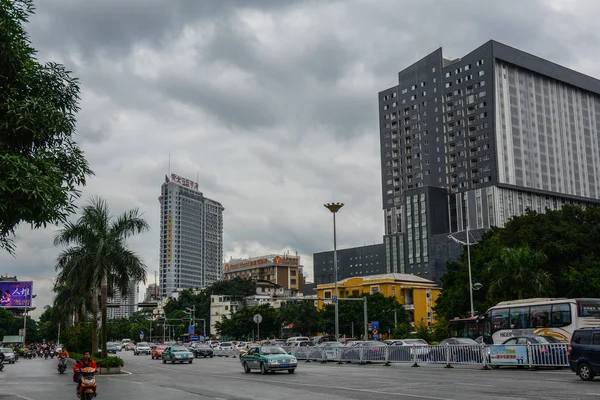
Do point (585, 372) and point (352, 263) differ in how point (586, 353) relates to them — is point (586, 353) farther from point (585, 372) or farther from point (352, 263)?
point (352, 263)

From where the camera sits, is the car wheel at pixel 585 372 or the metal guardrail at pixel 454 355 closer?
the car wheel at pixel 585 372

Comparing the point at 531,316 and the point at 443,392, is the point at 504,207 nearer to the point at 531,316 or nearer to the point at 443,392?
the point at 531,316

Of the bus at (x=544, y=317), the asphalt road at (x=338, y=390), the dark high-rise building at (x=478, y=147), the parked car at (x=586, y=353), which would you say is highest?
the dark high-rise building at (x=478, y=147)

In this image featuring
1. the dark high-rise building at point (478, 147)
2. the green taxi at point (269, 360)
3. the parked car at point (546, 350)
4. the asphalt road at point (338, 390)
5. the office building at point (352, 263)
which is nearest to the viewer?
the asphalt road at point (338, 390)

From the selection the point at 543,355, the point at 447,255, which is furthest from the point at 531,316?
the point at 447,255

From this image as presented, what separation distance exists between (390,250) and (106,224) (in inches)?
4443

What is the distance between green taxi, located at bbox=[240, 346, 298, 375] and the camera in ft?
99.5

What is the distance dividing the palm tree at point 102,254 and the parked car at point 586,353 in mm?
25303

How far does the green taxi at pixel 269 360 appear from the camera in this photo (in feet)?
99.5

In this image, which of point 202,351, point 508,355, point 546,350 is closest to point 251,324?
point 202,351

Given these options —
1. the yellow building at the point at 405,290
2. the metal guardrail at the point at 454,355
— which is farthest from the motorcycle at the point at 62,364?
the yellow building at the point at 405,290

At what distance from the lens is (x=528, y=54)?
138m

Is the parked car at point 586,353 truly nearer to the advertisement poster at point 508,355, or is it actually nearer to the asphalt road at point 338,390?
the asphalt road at point 338,390

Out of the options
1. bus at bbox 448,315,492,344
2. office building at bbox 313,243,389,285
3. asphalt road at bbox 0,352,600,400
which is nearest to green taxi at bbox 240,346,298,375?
asphalt road at bbox 0,352,600,400
